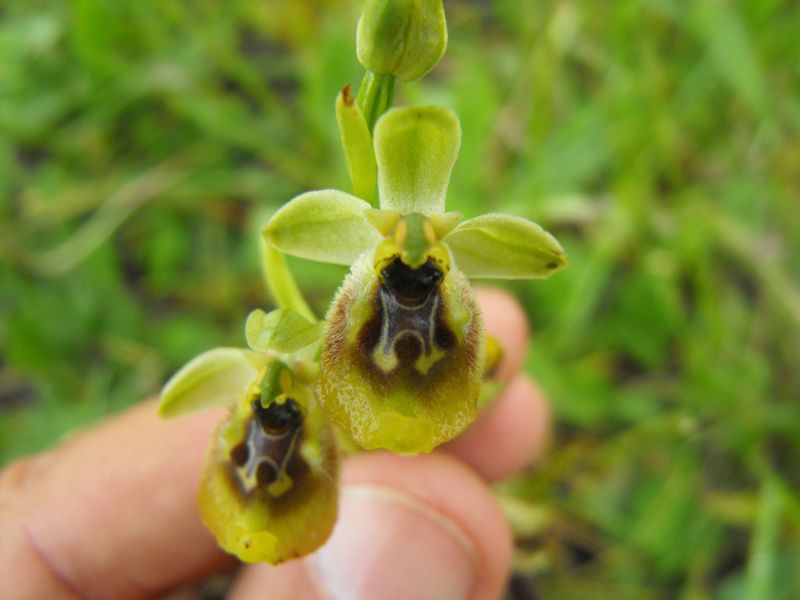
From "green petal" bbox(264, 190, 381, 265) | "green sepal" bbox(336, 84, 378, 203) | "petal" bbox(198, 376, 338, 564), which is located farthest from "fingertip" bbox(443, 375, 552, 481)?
"green sepal" bbox(336, 84, 378, 203)

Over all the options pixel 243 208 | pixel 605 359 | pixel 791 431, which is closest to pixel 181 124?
pixel 243 208

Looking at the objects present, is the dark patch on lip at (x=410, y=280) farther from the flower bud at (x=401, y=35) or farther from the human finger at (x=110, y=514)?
the human finger at (x=110, y=514)

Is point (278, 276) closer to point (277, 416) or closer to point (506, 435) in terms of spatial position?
point (277, 416)

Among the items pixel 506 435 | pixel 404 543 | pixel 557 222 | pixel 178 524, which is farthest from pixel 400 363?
pixel 557 222

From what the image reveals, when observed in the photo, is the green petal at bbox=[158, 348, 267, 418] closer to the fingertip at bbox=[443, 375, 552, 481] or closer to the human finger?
the human finger

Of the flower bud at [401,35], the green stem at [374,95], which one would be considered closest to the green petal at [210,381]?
the green stem at [374,95]

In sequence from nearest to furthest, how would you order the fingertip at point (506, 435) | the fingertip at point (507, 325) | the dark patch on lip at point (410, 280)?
the dark patch on lip at point (410, 280)
the fingertip at point (507, 325)
the fingertip at point (506, 435)

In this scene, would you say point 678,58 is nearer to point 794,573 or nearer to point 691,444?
point 691,444
